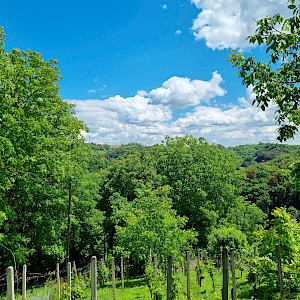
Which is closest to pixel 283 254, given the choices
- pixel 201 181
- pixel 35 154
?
pixel 35 154

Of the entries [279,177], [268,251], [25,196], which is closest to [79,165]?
[25,196]

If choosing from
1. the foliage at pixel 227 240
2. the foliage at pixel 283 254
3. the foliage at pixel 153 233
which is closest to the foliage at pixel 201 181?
the foliage at pixel 227 240

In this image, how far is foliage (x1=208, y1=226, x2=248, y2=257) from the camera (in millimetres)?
17938

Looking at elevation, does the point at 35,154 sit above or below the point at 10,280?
above

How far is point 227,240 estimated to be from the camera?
18.4 meters

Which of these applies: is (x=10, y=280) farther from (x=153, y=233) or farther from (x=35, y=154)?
(x=153, y=233)

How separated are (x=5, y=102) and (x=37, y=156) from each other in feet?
9.33

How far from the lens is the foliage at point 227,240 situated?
58.9ft

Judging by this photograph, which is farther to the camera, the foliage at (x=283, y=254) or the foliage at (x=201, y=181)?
the foliage at (x=201, y=181)

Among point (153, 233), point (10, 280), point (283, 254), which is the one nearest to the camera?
point (10, 280)

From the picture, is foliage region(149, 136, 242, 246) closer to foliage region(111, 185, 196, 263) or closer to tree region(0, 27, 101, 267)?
foliage region(111, 185, 196, 263)

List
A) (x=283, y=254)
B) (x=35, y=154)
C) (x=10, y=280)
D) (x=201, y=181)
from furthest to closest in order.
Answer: (x=201, y=181), (x=35, y=154), (x=283, y=254), (x=10, y=280)

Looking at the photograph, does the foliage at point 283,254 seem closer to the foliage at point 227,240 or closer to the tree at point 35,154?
the tree at point 35,154

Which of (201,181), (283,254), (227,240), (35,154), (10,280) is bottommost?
(227,240)
